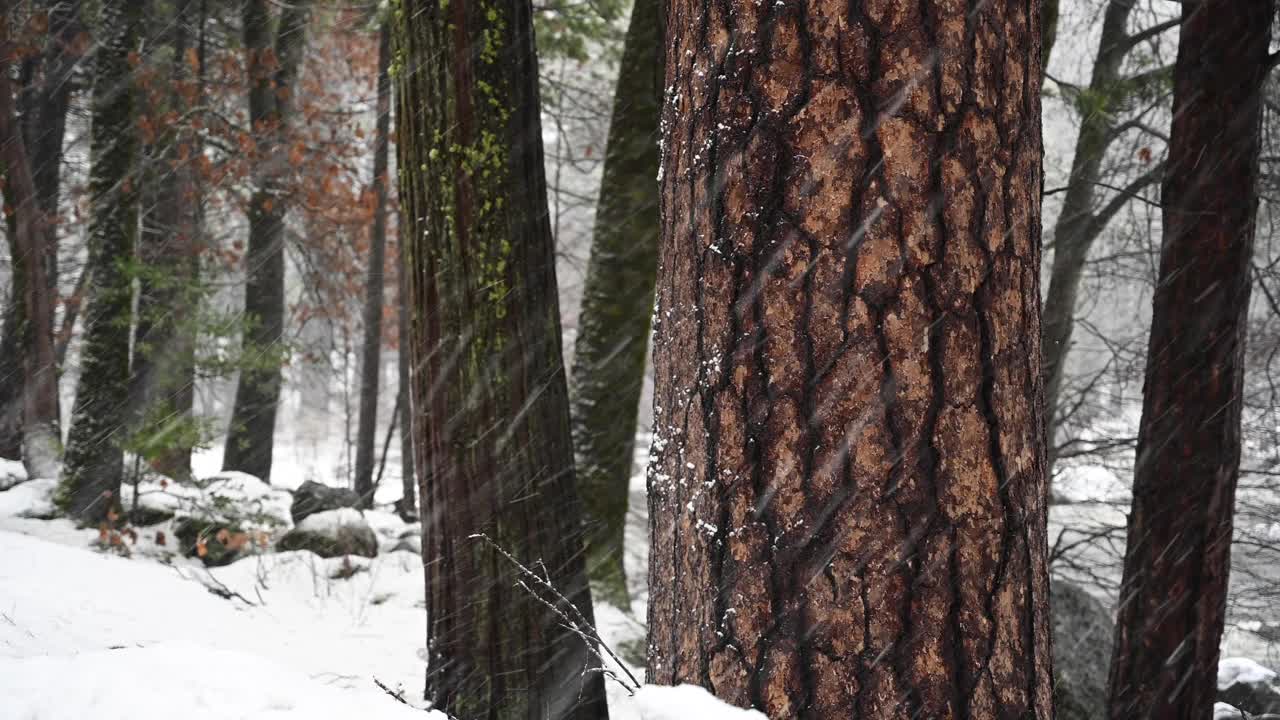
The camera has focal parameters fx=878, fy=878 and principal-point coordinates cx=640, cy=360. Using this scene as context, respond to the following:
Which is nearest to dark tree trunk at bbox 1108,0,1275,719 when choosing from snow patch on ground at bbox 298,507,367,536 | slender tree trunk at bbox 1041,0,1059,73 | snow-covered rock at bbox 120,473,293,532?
slender tree trunk at bbox 1041,0,1059,73

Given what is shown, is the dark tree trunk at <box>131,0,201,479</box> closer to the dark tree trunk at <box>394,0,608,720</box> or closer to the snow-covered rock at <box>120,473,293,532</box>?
the snow-covered rock at <box>120,473,293,532</box>

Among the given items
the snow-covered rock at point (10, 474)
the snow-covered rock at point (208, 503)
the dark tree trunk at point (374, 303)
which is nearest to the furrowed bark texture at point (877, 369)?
the snow-covered rock at point (208, 503)

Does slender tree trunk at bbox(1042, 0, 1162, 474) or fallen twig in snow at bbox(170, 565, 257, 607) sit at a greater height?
slender tree trunk at bbox(1042, 0, 1162, 474)

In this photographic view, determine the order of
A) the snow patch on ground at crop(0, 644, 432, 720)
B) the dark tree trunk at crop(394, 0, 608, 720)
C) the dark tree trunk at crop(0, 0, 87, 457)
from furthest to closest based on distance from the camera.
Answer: the dark tree trunk at crop(0, 0, 87, 457) → the dark tree trunk at crop(394, 0, 608, 720) → the snow patch on ground at crop(0, 644, 432, 720)

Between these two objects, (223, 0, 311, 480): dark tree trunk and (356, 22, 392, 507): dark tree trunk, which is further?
(356, 22, 392, 507): dark tree trunk

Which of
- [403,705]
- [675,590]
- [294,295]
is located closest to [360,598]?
[403,705]

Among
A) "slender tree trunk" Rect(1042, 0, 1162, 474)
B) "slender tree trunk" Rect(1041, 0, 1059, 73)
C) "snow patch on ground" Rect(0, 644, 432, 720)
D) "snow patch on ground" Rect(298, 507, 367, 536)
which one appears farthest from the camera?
"snow patch on ground" Rect(298, 507, 367, 536)

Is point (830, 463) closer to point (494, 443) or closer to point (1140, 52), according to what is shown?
point (494, 443)

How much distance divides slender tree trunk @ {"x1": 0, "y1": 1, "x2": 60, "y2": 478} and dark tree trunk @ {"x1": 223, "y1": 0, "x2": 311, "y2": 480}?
2220 mm

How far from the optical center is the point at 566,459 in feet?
12.1

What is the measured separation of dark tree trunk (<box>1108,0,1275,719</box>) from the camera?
3934 millimetres

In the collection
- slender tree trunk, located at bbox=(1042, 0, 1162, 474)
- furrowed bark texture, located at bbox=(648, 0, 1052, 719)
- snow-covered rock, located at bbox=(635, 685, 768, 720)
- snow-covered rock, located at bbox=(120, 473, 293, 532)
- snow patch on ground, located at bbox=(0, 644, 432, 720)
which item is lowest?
snow-covered rock, located at bbox=(120, 473, 293, 532)

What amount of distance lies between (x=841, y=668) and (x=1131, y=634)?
335 cm

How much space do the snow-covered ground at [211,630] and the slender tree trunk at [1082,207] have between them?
431 centimetres
